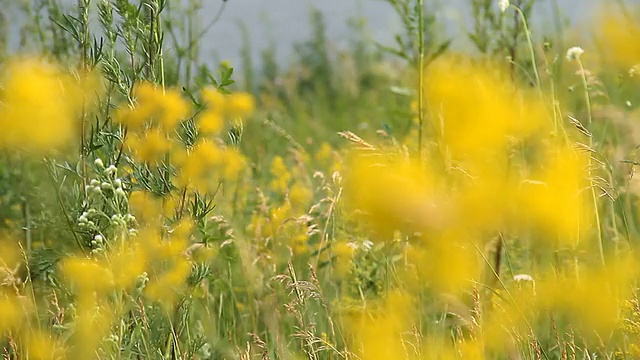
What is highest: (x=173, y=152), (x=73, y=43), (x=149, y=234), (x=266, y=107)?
(x=73, y=43)

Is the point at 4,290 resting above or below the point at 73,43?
below

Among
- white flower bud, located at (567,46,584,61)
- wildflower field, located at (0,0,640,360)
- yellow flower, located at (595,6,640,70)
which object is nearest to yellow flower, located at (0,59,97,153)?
wildflower field, located at (0,0,640,360)

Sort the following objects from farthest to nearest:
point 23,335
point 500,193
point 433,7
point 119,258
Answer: point 433,7, point 23,335, point 119,258, point 500,193

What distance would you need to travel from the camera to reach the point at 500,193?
1.23 m

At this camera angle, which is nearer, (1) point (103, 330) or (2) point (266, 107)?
(1) point (103, 330)

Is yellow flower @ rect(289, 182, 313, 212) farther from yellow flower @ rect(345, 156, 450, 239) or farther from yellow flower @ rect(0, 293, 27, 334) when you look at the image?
yellow flower @ rect(345, 156, 450, 239)

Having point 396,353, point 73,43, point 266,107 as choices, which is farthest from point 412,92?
point 266,107

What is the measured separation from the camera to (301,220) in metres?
2.17

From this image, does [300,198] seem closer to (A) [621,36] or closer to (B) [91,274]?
(A) [621,36]

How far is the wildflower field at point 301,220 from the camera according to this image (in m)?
1.34

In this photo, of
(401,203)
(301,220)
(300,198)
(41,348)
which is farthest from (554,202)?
(300,198)

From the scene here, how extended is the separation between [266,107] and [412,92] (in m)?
3.08

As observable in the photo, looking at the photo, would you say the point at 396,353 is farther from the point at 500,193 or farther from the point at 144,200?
the point at 144,200

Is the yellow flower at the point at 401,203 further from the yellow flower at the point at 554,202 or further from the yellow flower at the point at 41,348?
the yellow flower at the point at 41,348
